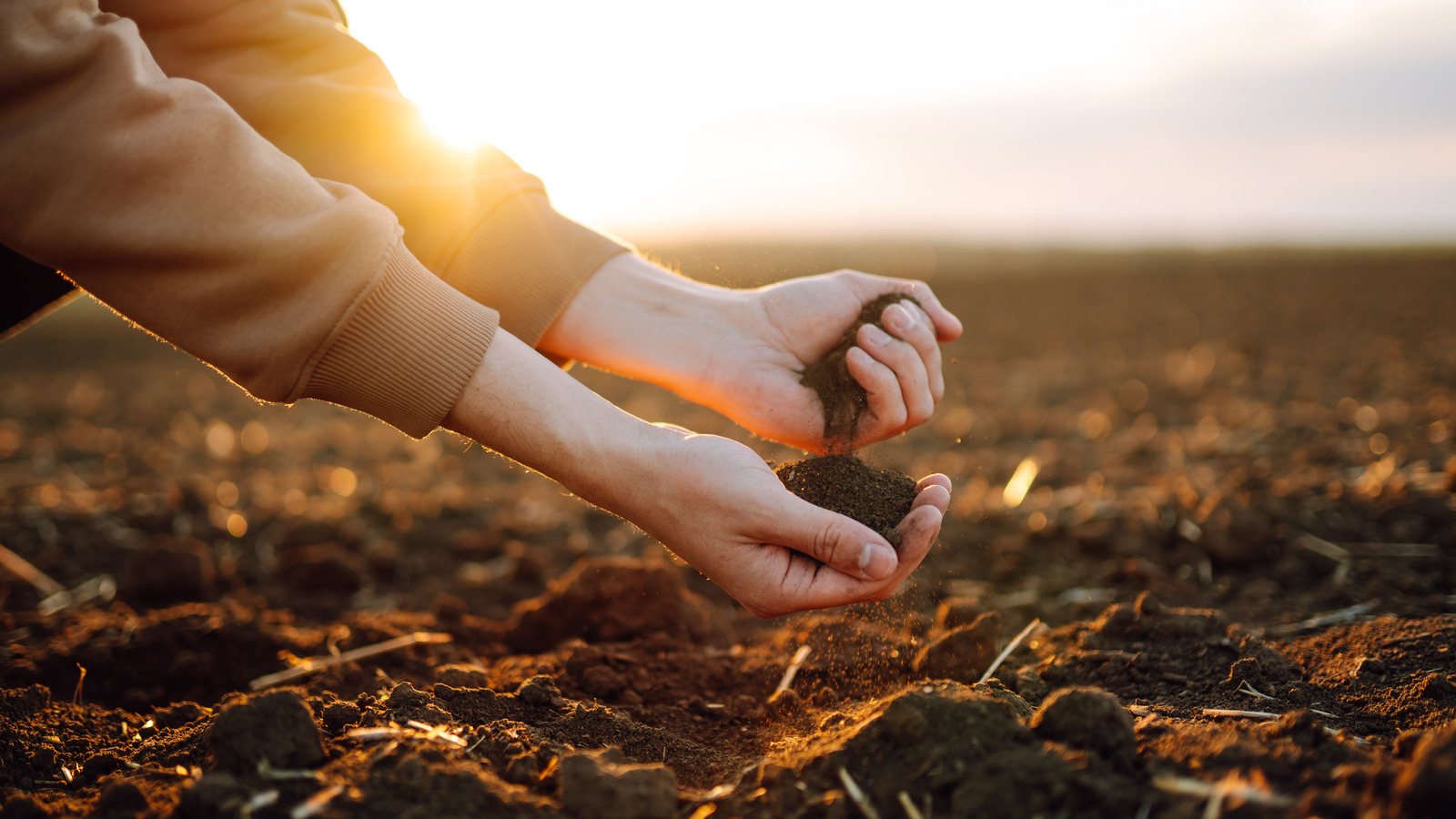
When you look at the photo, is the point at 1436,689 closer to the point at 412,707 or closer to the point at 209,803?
the point at 412,707

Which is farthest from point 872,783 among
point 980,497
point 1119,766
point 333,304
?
point 980,497

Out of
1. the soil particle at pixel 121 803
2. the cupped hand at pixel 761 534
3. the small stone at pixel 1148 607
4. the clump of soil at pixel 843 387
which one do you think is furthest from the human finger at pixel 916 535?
the soil particle at pixel 121 803

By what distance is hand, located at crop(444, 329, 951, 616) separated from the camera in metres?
1.91

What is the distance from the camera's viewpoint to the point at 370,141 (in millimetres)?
2436

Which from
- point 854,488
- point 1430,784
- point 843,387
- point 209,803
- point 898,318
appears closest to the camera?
point 1430,784

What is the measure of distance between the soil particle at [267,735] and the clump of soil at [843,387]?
1.53 m

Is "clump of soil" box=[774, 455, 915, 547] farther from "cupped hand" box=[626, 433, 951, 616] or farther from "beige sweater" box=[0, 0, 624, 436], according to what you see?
Result: "beige sweater" box=[0, 0, 624, 436]

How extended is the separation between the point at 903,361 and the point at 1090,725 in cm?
111

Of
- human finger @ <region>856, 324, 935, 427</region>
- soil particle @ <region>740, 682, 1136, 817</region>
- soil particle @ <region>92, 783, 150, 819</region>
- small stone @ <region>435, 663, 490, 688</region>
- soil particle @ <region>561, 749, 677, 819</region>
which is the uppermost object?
human finger @ <region>856, 324, 935, 427</region>

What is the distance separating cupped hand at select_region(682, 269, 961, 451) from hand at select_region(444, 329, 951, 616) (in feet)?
1.73

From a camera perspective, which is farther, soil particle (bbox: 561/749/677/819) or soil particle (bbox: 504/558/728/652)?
soil particle (bbox: 504/558/728/652)

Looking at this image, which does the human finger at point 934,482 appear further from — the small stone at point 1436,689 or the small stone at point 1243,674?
the small stone at point 1436,689

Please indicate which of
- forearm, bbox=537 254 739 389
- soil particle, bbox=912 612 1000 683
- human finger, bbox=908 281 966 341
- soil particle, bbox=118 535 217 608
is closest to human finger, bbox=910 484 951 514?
soil particle, bbox=912 612 1000 683

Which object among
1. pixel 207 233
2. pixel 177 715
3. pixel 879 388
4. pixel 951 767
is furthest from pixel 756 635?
pixel 207 233
